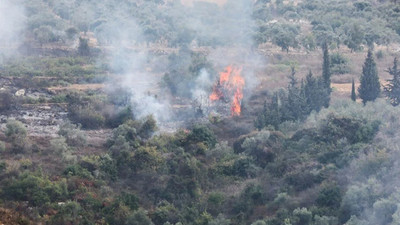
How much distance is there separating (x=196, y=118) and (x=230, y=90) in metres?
5.75

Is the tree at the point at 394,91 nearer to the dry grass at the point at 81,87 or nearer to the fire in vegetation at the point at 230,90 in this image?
the fire in vegetation at the point at 230,90

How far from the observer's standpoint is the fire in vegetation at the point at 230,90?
188 ft

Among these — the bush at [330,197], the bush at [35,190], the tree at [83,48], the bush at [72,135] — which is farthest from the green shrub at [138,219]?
the tree at [83,48]

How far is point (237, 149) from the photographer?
1873 inches

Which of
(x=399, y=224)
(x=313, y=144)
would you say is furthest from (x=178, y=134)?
(x=399, y=224)

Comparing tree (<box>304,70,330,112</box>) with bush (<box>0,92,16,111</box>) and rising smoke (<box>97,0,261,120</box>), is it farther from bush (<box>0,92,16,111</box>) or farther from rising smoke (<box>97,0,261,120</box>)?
bush (<box>0,92,16,111</box>)

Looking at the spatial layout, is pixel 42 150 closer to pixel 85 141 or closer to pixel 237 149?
pixel 85 141

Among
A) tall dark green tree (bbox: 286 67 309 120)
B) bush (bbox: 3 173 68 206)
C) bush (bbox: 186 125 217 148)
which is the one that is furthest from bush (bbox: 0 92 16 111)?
tall dark green tree (bbox: 286 67 309 120)

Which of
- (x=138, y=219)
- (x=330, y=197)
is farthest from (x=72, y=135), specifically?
(x=330, y=197)

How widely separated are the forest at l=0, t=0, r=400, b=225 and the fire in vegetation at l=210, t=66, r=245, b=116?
0.14 meters

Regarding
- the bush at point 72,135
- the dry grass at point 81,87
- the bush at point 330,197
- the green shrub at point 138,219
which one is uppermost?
the dry grass at point 81,87

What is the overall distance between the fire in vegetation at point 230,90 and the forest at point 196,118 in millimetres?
143

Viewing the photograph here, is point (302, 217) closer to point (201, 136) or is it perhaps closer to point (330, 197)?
point (330, 197)

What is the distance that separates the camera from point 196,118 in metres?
54.8
